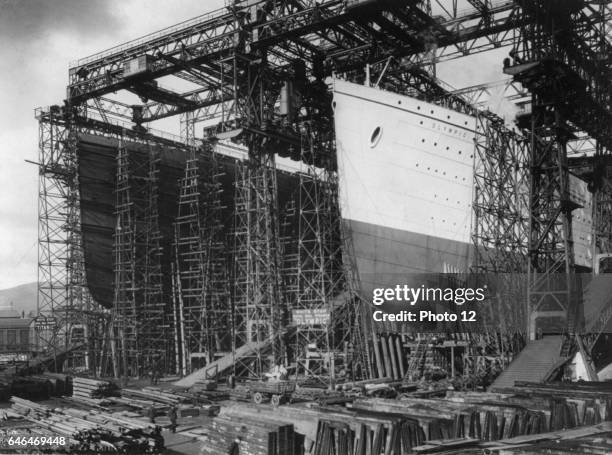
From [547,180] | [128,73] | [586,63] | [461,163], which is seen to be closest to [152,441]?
[547,180]

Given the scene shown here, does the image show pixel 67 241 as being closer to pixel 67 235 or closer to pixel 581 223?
pixel 67 235

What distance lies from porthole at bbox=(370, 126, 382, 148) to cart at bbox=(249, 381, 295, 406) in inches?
411

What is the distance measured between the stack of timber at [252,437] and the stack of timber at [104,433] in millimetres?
1537

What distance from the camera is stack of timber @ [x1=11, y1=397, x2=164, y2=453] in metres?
13.4

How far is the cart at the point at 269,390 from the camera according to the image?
19.9 m

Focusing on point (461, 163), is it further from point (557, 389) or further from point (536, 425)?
point (536, 425)

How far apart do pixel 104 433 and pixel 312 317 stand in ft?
40.2

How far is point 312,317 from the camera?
82.9 ft

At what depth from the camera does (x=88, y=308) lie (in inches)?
1399

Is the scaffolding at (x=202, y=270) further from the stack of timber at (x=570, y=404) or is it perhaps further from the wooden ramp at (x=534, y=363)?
the stack of timber at (x=570, y=404)

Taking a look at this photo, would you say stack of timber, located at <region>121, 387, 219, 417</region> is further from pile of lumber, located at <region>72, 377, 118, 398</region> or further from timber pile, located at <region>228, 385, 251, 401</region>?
timber pile, located at <region>228, 385, 251, 401</region>

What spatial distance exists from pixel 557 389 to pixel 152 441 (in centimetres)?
935

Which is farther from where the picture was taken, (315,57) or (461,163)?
(315,57)

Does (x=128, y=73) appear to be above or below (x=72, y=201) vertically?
above
